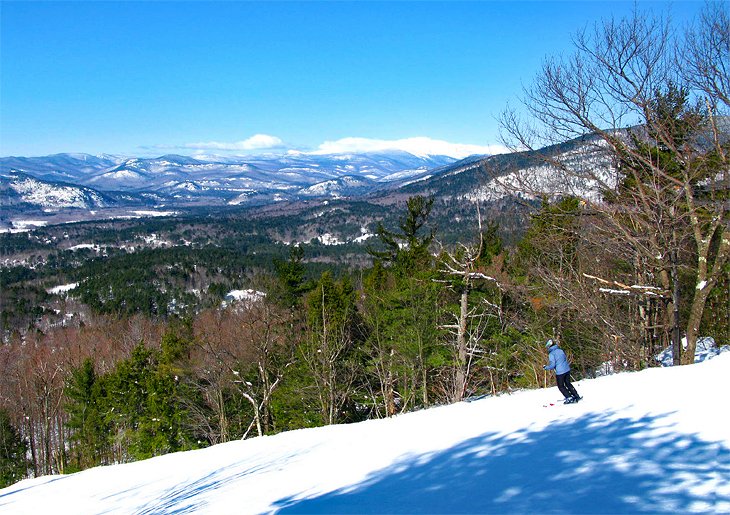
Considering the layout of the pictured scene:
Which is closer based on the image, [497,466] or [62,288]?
[497,466]

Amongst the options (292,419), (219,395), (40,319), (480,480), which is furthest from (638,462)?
(40,319)

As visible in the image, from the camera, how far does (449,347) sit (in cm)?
2027

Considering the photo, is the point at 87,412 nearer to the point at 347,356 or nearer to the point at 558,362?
the point at 347,356

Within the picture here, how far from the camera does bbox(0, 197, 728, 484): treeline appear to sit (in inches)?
682

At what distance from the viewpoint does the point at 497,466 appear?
18.5ft

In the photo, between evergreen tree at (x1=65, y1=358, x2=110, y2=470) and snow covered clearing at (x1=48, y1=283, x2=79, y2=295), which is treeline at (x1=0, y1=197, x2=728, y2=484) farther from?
snow covered clearing at (x1=48, y1=283, x2=79, y2=295)

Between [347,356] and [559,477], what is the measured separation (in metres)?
21.1

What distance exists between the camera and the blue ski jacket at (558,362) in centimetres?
869

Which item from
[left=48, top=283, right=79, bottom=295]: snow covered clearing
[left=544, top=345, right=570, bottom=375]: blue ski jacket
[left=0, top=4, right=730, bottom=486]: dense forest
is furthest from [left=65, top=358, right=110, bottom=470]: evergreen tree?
[left=48, top=283, right=79, bottom=295]: snow covered clearing

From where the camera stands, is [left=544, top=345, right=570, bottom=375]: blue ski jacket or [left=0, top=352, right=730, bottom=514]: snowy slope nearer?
[left=0, top=352, right=730, bottom=514]: snowy slope

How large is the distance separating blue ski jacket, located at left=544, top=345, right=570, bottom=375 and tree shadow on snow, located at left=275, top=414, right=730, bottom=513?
1.81 meters

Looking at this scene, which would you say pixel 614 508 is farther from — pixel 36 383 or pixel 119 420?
pixel 36 383

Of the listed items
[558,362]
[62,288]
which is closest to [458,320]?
[558,362]

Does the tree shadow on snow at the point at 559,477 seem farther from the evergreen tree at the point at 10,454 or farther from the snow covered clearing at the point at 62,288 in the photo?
the snow covered clearing at the point at 62,288
